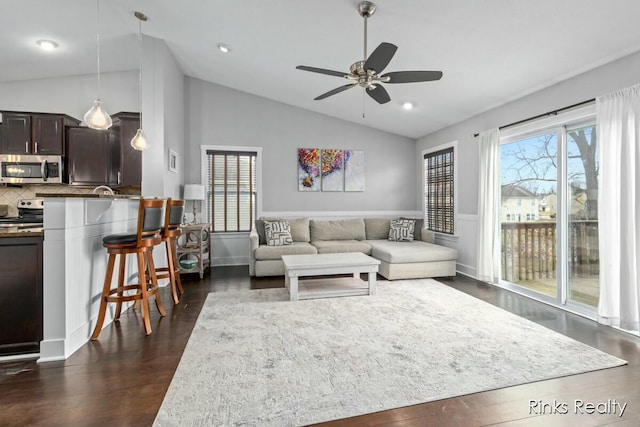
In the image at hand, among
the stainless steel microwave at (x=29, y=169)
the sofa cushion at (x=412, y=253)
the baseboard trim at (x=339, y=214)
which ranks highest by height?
the stainless steel microwave at (x=29, y=169)

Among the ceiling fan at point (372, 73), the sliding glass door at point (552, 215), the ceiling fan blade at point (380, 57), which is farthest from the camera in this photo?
the sliding glass door at point (552, 215)

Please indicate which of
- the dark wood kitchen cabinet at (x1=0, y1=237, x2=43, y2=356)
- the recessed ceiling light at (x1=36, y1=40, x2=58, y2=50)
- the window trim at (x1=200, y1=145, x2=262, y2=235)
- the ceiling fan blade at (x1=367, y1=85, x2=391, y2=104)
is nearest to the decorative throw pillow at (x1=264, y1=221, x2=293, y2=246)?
the window trim at (x1=200, y1=145, x2=262, y2=235)

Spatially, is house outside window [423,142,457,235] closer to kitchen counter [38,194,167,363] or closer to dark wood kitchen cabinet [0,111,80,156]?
kitchen counter [38,194,167,363]

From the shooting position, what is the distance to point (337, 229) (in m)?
5.80

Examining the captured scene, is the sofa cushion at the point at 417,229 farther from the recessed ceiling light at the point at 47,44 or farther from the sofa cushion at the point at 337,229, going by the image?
the recessed ceiling light at the point at 47,44

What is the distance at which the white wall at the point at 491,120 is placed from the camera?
2883 mm

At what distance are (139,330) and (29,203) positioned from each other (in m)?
3.81

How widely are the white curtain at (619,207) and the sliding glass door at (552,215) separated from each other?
346 mm

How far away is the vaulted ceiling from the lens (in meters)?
2.62

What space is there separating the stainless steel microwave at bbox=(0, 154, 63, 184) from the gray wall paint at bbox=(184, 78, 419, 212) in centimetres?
191

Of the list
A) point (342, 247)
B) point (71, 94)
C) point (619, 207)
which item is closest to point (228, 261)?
point (342, 247)

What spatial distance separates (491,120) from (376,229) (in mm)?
2668

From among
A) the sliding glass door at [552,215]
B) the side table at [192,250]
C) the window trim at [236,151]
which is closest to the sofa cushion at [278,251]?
the side table at [192,250]

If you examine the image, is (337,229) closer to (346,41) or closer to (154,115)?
(346,41)
